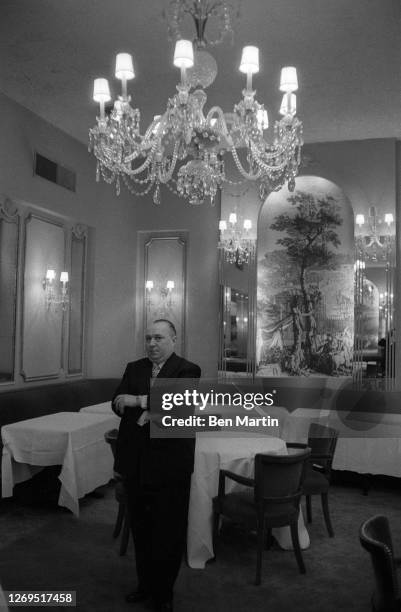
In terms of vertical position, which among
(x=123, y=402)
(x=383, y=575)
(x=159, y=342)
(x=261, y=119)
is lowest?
(x=383, y=575)

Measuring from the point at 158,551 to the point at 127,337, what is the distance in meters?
4.88

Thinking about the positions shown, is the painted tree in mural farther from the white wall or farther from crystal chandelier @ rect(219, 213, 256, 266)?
the white wall

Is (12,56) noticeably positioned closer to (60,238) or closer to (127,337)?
(60,238)

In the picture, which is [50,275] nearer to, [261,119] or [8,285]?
[8,285]

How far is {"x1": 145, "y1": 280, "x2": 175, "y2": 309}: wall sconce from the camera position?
25.3ft

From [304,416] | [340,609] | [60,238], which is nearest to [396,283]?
[304,416]

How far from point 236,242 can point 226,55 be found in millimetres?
2729

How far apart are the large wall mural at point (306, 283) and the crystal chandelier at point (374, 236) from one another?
0.11 metres

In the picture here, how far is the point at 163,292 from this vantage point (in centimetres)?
773

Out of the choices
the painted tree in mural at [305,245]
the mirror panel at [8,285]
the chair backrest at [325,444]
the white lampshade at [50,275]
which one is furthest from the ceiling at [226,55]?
the chair backrest at [325,444]

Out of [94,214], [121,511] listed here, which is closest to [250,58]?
[121,511]

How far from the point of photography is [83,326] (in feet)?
23.6

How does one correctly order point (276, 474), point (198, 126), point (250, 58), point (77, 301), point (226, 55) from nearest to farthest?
point (276, 474) → point (250, 58) → point (198, 126) → point (226, 55) → point (77, 301)

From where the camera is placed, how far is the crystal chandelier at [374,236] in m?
6.88
